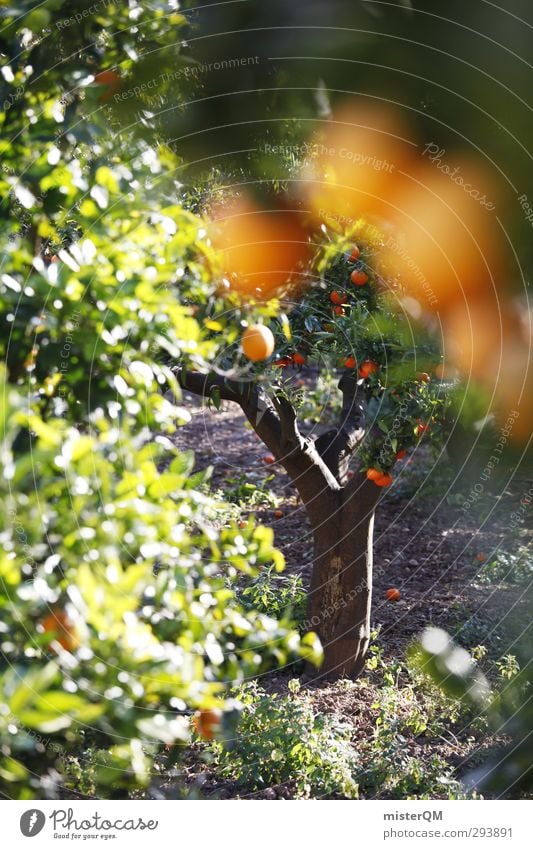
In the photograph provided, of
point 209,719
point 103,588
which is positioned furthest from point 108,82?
point 209,719

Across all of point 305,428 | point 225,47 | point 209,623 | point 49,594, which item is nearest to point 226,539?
point 209,623

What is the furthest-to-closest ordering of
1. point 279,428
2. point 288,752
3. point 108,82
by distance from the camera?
point 279,428
point 288,752
point 108,82

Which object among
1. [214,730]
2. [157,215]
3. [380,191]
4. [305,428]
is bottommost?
[214,730]

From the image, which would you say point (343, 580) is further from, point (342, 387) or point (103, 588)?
point (103, 588)

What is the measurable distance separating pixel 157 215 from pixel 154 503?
32 centimetres

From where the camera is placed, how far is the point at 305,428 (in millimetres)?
3203

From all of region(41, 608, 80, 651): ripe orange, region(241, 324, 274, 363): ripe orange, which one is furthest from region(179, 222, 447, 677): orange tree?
region(41, 608, 80, 651): ripe orange

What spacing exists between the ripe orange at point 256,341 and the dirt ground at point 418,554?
0.57 meters

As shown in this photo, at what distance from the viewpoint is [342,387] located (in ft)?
6.54

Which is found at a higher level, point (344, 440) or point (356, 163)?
point (344, 440)

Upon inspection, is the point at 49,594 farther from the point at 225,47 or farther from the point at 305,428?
the point at 305,428

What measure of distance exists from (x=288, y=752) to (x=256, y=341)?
2.55 ft

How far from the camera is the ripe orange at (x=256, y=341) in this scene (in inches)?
43.1

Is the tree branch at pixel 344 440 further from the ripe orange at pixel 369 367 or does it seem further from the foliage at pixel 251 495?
the foliage at pixel 251 495
